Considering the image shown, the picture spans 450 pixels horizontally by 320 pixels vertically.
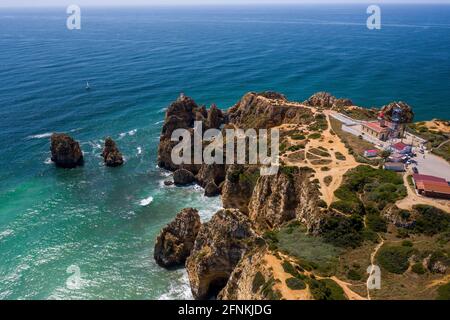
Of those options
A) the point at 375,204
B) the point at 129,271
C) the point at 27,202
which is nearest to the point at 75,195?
the point at 27,202

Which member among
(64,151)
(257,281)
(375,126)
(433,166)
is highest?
(375,126)

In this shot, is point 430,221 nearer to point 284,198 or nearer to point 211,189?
point 284,198

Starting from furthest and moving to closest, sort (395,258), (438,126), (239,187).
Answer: (438,126)
(239,187)
(395,258)

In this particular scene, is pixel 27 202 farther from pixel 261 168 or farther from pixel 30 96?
pixel 30 96

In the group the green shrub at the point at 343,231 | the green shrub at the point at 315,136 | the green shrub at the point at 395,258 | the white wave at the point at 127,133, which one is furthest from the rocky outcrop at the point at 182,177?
the green shrub at the point at 395,258

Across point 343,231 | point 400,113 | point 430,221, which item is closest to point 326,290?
point 343,231
